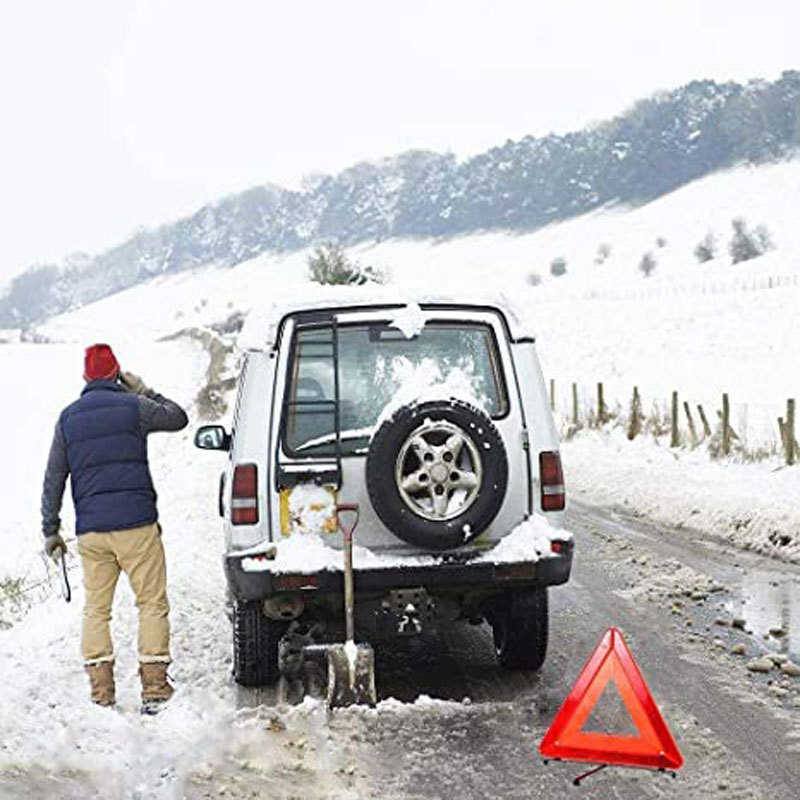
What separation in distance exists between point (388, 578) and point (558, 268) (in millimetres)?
140948

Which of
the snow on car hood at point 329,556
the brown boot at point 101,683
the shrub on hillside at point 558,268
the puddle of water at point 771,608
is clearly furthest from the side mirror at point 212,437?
the shrub on hillside at point 558,268

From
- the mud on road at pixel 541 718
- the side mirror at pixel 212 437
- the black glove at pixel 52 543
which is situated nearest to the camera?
the mud on road at pixel 541 718

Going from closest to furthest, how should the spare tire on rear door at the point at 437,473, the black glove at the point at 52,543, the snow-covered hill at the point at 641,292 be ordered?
the spare tire on rear door at the point at 437,473, the black glove at the point at 52,543, the snow-covered hill at the point at 641,292

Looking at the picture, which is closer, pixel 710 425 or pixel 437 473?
pixel 437 473

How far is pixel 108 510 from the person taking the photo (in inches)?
220

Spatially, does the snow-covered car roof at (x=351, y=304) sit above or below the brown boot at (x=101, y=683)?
above

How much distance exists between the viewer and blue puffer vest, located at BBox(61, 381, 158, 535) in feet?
18.4

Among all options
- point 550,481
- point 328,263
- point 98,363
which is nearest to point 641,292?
point 328,263

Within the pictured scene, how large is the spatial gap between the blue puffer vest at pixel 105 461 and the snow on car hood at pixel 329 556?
692mm

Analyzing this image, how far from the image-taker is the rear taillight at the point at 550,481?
5.79 meters

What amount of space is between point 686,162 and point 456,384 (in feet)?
673

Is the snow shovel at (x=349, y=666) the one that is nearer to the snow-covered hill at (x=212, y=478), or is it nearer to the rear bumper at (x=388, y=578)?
the rear bumper at (x=388, y=578)

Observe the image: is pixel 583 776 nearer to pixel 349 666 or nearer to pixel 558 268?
pixel 349 666

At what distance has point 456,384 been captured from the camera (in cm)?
583
